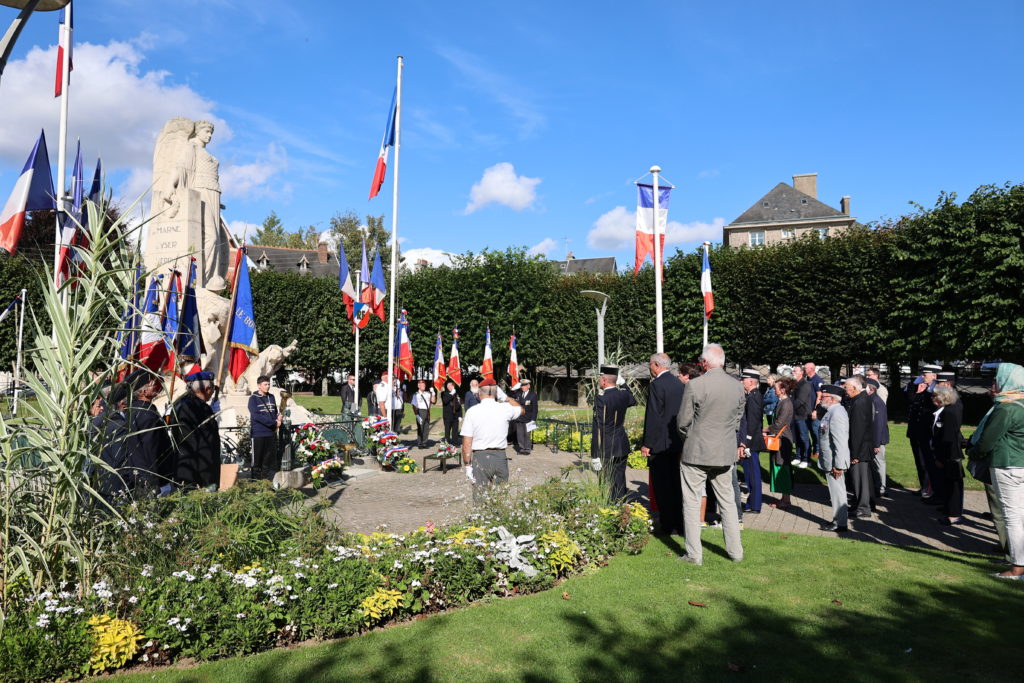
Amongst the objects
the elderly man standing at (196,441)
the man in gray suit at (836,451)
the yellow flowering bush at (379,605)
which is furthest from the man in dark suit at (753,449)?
the elderly man standing at (196,441)

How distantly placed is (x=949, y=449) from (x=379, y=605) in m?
7.09

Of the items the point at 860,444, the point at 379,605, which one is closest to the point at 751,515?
the point at 860,444

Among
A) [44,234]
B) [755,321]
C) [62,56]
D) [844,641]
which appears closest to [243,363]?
[62,56]

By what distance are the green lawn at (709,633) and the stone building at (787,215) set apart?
56.2 metres

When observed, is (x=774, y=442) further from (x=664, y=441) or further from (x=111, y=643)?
(x=111, y=643)

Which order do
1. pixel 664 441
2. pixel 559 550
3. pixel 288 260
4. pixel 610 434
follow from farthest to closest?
1. pixel 288 260
2. pixel 610 434
3. pixel 664 441
4. pixel 559 550

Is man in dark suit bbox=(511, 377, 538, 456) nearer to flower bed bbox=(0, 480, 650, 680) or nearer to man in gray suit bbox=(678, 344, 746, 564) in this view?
man in gray suit bbox=(678, 344, 746, 564)

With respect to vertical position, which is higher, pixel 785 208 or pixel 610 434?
pixel 785 208

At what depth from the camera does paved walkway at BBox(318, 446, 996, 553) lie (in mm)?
7801

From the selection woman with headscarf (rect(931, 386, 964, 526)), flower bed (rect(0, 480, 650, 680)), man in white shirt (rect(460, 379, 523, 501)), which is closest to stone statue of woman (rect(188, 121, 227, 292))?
man in white shirt (rect(460, 379, 523, 501))

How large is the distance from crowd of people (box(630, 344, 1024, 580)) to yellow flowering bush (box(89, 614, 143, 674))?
4.67m

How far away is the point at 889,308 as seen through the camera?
24.2m

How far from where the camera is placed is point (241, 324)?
1206 cm

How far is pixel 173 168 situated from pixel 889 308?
906 inches
